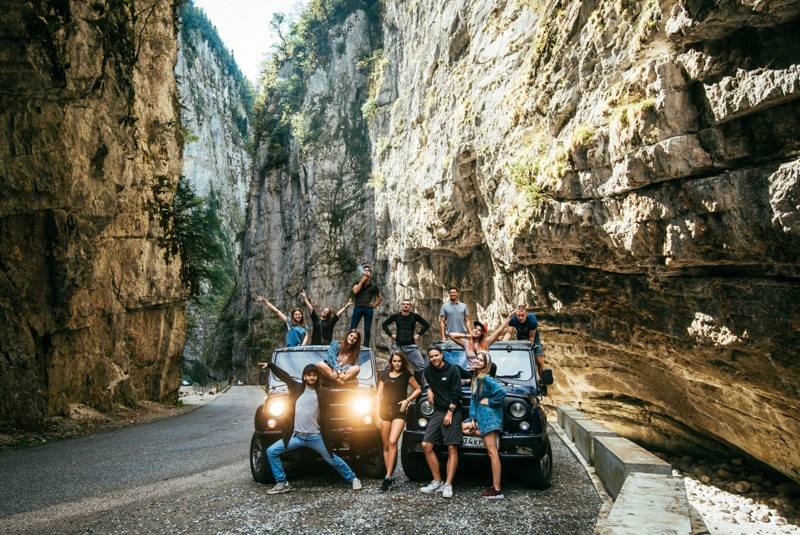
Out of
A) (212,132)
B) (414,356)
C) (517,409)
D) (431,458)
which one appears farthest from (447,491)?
(212,132)

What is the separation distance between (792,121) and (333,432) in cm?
721

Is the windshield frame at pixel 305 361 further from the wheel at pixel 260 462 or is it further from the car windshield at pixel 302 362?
the wheel at pixel 260 462

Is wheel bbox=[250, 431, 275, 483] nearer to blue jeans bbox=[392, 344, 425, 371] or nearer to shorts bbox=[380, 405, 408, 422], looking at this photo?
shorts bbox=[380, 405, 408, 422]

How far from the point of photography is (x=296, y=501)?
6.43m

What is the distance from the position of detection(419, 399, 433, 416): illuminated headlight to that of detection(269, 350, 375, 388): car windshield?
1.25 metres

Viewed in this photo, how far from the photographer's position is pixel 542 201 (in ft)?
39.0

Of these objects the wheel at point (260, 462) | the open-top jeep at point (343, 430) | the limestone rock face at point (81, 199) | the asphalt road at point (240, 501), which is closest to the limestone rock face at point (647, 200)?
the asphalt road at point (240, 501)

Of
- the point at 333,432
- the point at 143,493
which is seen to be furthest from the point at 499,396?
the point at 143,493

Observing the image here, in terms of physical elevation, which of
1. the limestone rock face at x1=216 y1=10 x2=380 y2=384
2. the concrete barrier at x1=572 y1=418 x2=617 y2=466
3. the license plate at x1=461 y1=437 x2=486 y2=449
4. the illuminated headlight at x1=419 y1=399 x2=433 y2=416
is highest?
the limestone rock face at x1=216 y1=10 x2=380 y2=384

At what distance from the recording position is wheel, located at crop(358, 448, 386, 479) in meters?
7.62

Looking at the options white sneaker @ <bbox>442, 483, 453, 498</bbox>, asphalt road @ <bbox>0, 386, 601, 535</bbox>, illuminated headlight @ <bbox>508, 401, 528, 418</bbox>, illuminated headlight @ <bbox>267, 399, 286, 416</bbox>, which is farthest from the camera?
illuminated headlight @ <bbox>267, 399, 286, 416</bbox>

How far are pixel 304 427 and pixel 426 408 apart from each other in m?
1.64

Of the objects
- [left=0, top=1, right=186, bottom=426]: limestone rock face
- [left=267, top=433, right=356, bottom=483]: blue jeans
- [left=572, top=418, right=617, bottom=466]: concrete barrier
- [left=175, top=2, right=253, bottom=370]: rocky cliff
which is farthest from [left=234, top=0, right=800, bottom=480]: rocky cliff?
[left=175, top=2, right=253, bottom=370]: rocky cliff

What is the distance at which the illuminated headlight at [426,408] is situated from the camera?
23.7 feet
